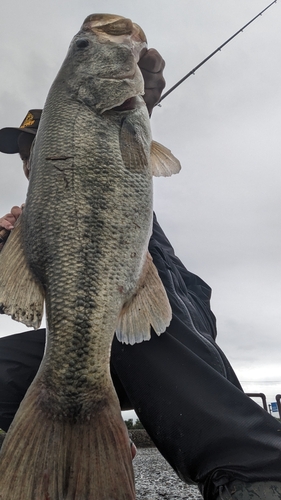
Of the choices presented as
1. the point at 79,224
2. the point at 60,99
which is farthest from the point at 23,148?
the point at 79,224

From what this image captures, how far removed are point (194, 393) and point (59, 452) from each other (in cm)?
80

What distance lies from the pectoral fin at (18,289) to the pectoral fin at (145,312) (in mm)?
437

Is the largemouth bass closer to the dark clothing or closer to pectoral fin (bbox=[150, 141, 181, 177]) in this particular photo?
pectoral fin (bbox=[150, 141, 181, 177])

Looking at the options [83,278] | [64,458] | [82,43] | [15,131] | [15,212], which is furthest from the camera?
[15,131]

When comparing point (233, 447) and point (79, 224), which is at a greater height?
point (79, 224)

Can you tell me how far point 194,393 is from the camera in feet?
7.18

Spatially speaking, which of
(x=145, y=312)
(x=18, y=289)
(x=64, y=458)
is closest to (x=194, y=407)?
(x=145, y=312)

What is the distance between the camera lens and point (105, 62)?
2.89 metres

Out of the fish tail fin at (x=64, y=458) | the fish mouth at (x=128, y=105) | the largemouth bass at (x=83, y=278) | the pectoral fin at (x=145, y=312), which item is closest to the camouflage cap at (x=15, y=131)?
the largemouth bass at (x=83, y=278)

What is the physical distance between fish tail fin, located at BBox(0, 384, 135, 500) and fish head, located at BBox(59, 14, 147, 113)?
180 centimetres

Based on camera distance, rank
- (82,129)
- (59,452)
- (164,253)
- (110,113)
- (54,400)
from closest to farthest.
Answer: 1. (59,452)
2. (54,400)
3. (82,129)
4. (110,113)
5. (164,253)

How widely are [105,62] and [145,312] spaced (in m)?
1.80

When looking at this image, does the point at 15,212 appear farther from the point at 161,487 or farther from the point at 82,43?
the point at 161,487

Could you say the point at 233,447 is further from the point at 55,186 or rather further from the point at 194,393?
the point at 55,186
